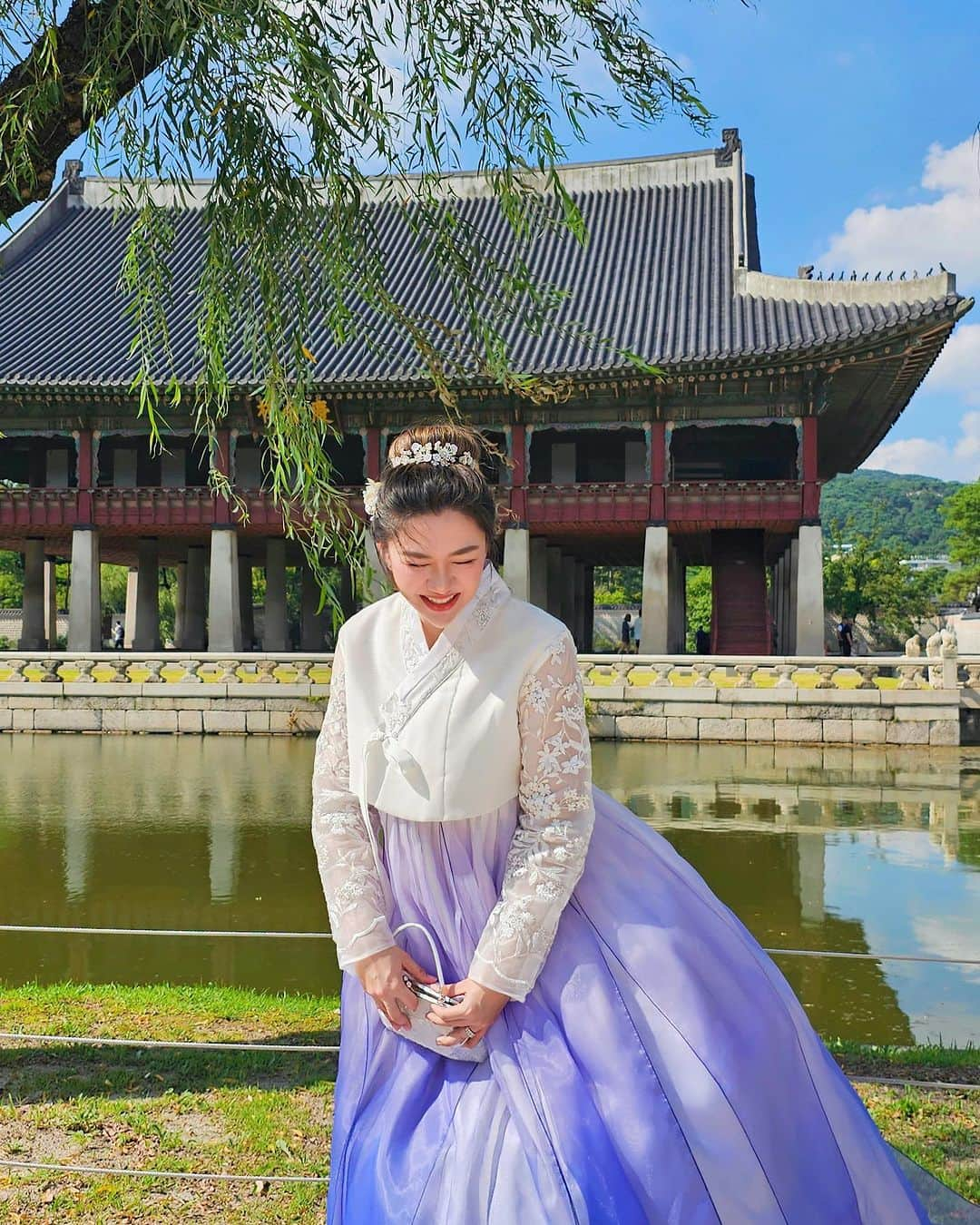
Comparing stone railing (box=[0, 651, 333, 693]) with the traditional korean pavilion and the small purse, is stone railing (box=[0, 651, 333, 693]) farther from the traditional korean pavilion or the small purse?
the small purse

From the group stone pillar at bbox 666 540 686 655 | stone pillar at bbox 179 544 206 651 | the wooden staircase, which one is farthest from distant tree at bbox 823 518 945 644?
stone pillar at bbox 179 544 206 651

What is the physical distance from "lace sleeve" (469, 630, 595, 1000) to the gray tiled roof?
14675mm

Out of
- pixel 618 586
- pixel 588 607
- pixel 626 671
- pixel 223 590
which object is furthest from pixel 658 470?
pixel 618 586

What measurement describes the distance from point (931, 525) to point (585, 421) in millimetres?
119460

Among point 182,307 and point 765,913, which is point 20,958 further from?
point 182,307

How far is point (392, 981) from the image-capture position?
1.97 m

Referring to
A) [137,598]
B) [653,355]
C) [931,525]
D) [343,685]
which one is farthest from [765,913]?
[931,525]

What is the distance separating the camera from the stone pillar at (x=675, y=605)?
20.8m

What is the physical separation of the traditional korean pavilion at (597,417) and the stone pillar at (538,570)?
6cm

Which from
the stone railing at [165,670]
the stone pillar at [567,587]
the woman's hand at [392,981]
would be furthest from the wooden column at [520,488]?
the woman's hand at [392,981]

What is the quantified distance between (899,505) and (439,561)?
470 feet

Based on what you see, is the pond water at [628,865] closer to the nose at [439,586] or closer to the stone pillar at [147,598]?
the nose at [439,586]

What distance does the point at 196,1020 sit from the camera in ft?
14.3

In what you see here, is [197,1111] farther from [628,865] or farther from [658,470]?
[658,470]
